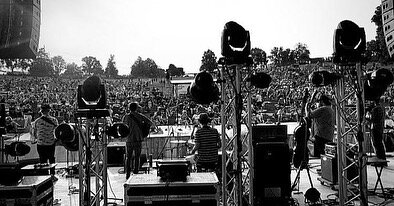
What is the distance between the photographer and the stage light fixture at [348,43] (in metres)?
5.77

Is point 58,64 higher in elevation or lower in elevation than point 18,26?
higher

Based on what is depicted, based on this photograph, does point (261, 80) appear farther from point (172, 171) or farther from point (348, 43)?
point (172, 171)

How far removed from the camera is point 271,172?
671cm

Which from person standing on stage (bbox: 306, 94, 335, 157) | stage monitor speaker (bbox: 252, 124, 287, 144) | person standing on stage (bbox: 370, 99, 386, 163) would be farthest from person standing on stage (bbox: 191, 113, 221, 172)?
person standing on stage (bbox: 370, 99, 386, 163)

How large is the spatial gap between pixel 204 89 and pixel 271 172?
1.99 metres

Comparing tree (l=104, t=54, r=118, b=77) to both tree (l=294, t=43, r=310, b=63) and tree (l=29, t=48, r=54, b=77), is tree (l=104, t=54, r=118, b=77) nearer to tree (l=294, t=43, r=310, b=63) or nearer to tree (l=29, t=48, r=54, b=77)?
tree (l=29, t=48, r=54, b=77)

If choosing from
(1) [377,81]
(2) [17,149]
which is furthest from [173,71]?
(1) [377,81]

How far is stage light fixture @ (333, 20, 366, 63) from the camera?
5.77m

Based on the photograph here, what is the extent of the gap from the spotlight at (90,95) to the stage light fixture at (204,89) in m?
1.38

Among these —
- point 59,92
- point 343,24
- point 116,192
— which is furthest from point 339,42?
point 59,92

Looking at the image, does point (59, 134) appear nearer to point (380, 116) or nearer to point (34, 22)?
point (34, 22)

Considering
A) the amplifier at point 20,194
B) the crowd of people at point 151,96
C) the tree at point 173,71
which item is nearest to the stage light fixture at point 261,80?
the amplifier at point 20,194

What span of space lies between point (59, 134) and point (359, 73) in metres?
4.53

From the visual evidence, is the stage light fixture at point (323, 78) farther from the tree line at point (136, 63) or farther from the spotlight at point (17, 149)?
the tree line at point (136, 63)
